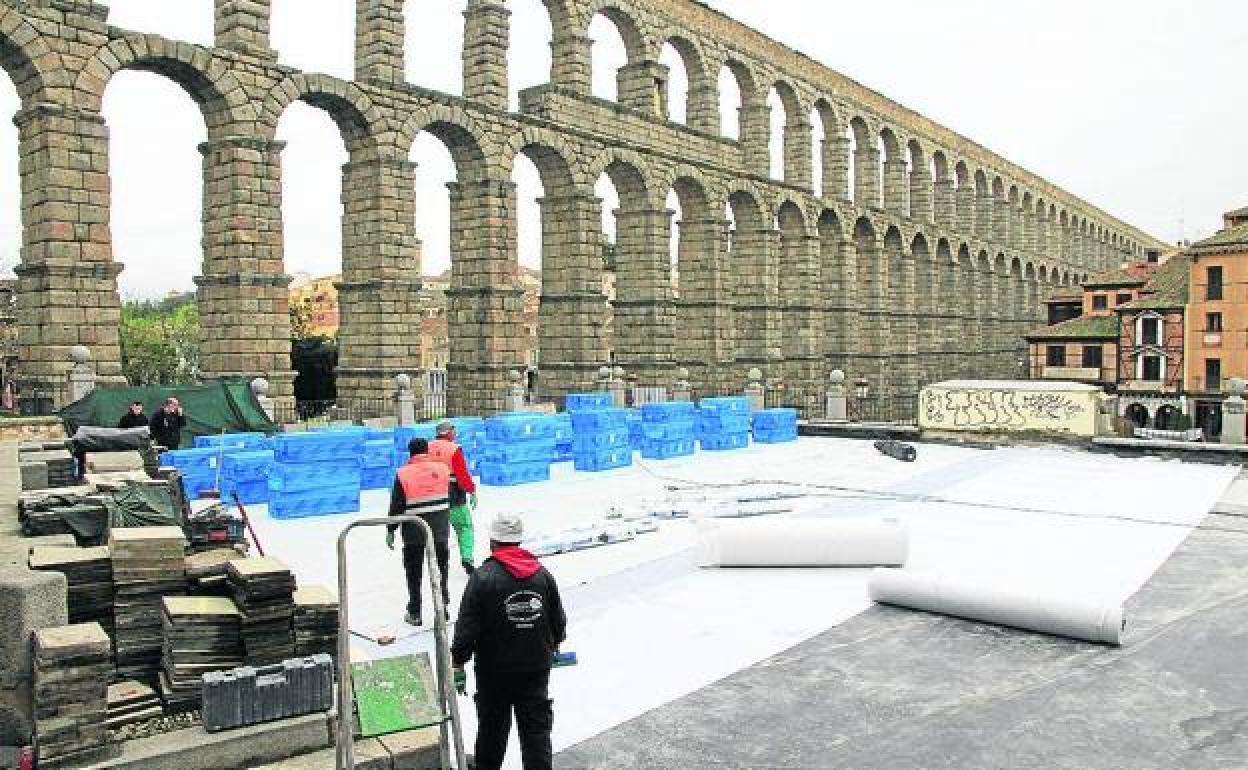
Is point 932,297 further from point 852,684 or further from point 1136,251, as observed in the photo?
point 1136,251

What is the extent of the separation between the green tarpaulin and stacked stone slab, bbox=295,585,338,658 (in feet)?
39.4

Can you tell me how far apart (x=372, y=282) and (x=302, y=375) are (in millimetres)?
21446

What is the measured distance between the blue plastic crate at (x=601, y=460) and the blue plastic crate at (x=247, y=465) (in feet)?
21.3

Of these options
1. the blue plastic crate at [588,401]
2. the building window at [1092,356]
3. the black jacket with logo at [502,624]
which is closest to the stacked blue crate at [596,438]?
the blue plastic crate at [588,401]

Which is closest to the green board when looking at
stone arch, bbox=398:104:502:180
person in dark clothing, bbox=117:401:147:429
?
person in dark clothing, bbox=117:401:147:429

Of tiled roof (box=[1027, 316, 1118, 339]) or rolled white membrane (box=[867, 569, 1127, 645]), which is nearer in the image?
rolled white membrane (box=[867, 569, 1127, 645])

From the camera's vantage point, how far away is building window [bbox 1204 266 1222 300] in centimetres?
4025

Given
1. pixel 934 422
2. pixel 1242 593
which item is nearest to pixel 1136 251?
pixel 934 422

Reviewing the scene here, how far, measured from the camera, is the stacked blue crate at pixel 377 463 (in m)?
16.7

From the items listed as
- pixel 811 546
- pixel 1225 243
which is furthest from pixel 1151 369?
pixel 811 546

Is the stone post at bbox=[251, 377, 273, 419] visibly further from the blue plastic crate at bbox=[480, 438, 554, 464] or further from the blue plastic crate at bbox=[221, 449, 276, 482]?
the blue plastic crate at bbox=[480, 438, 554, 464]

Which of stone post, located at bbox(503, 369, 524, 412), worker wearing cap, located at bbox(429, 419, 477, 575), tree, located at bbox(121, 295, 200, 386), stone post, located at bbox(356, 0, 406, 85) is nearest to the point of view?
worker wearing cap, located at bbox(429, 419, 477, 575)

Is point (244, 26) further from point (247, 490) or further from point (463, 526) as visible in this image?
point (463, 526)

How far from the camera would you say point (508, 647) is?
17.9 feet
